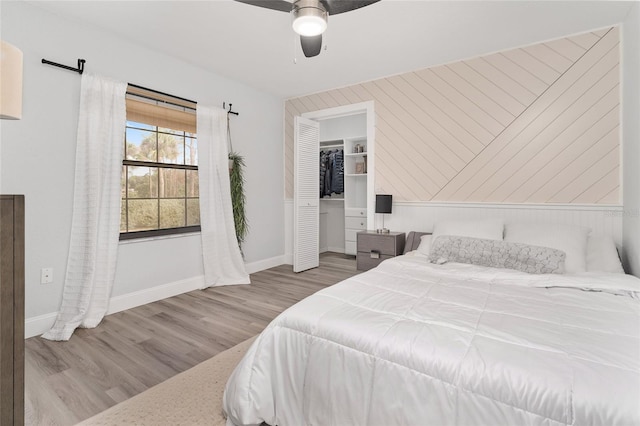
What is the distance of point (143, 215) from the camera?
3.38 m

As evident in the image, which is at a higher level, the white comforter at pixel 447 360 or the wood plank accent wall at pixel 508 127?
the wood plank accent wall at pixel 508 127

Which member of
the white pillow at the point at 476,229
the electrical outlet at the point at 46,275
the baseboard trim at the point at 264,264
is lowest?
the baseboard trim at the point at 264,264

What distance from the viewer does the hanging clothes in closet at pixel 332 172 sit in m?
5.84

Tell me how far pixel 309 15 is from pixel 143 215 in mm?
2686

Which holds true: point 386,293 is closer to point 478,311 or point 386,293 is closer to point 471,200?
point 478,311

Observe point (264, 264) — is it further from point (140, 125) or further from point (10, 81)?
point (10, 81)

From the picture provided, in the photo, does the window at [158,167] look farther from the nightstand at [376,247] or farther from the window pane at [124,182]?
the nightstand at [376,247]

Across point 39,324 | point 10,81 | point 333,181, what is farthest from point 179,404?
point 333,181

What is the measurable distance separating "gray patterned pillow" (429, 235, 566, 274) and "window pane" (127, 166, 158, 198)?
9.69ft

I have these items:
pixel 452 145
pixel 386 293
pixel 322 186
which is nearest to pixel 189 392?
pixel 386 293

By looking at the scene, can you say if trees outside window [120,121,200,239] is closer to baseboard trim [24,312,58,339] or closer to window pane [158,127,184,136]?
window pane [158,127,184,136]

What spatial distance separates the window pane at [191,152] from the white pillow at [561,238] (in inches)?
135

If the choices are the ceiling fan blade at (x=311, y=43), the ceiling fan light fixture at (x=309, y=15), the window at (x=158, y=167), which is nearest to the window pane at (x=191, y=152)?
the window at (x=158, y=167)

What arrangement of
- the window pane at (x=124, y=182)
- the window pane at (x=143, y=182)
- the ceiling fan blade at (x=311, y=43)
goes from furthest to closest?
the window pane at (x=143, y=182), the window pane at (x=124, y=182), the ceiling fan blade at (x=311, y=43)
